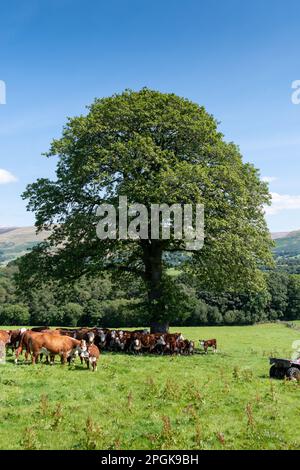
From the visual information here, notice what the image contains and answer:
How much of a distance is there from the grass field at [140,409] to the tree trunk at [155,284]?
10.2 meters

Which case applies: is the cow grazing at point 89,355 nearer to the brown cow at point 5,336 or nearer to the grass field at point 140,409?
the grass field at point 140,409

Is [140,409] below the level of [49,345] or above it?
below

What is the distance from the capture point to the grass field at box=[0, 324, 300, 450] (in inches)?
480

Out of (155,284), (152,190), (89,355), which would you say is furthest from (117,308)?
(89,355)

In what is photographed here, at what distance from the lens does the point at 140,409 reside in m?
14.9

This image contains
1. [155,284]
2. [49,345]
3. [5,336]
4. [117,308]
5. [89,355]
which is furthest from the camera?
[117,308]

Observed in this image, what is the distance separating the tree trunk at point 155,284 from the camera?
1251 inches

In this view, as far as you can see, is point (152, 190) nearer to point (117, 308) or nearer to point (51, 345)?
point (51, 345)

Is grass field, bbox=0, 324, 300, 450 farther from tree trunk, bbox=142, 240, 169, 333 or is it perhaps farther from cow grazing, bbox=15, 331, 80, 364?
tree trunk, bbox=142, 240, 169, 333

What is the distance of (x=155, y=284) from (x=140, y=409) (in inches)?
698

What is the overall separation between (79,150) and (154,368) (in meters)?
16.9
